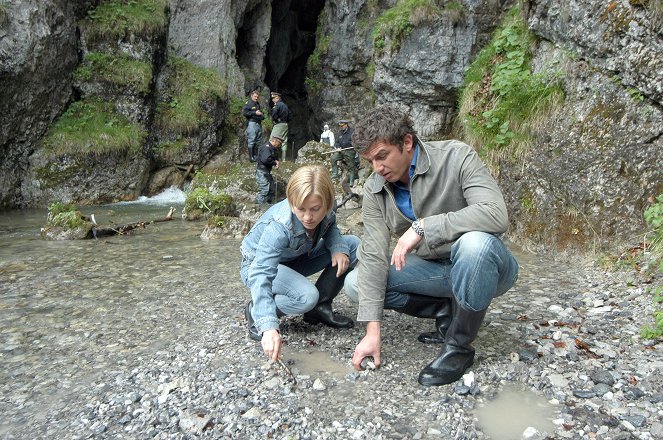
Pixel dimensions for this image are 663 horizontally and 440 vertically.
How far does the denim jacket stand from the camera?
9.05 feet

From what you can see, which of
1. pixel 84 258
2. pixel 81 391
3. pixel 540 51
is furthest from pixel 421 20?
pixel 81 391

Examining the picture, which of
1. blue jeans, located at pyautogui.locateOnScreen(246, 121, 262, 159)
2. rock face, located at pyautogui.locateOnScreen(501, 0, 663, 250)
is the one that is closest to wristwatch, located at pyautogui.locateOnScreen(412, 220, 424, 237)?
rock face, located at pyautogui.locateOnScreen(501, 0, 663, 250)

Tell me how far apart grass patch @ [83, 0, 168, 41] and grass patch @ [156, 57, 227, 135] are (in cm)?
184

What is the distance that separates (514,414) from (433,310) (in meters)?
0.91

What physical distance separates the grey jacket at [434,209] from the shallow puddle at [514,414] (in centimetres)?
76

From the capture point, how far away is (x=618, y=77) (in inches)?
219

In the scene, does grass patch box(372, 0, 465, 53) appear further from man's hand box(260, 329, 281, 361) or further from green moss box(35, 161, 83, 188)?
man's hand box(260, 329, 281, 361)

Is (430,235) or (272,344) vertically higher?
(430,235)

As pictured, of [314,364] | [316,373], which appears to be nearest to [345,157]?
[314,364]

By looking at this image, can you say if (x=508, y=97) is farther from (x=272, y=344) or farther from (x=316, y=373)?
(x=272, y=344)

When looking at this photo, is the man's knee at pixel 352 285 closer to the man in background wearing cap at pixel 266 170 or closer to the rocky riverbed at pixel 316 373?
the rocky riverbed at pixel 316 373

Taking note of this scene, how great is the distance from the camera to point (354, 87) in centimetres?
2294

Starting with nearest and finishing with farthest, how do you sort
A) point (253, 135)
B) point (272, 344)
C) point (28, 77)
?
point (272, 344), point (28, 77), point (253, 135)

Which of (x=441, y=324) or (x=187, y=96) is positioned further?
(x=187, y=96)
